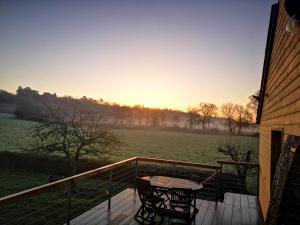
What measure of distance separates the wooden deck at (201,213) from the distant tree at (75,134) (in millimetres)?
8206

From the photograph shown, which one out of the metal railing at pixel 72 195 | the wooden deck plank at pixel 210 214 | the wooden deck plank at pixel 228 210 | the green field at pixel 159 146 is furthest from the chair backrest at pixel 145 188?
the green field at pixel 159 146

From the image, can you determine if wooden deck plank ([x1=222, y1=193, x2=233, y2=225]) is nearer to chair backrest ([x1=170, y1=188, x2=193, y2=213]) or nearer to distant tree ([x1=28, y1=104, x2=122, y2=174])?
chair backrest ([x1=170, y1=188, x2=193, y2=213])

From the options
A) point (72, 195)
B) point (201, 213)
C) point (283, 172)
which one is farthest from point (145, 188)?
point (72, 195)

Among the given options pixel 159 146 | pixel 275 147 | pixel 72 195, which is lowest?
pixel 159 146

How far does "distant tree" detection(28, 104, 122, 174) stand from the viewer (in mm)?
14078

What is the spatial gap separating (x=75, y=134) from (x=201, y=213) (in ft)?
34.7

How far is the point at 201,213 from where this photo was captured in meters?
5.35

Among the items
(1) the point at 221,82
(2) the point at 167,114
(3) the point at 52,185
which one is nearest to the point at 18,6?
(3) the point at 52,185

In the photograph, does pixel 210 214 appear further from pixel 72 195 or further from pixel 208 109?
pixel 208 109

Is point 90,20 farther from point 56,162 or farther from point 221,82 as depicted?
point 56,162

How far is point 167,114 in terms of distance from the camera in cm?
5275

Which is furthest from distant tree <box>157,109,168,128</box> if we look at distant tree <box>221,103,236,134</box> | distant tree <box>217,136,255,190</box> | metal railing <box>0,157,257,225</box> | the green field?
metal railing <box>0,157,257,225</box>

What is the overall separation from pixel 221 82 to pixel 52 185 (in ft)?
34.3

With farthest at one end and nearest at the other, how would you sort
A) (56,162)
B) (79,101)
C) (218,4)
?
1. (56,162)
2. (79,101)
3. (218,4)
